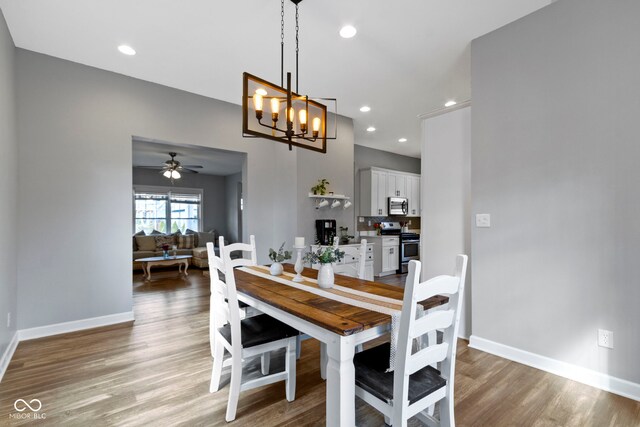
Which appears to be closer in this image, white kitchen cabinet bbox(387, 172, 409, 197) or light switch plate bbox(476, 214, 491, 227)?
light switch plate bbox(476, 214, 491, 227)

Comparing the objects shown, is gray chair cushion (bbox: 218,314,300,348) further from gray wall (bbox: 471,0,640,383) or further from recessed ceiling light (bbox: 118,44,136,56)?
recessed ceiling light (bbox: 118,44,136,56)

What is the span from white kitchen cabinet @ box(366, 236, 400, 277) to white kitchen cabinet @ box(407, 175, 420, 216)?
133 centimetres

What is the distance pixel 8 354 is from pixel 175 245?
5519 millimetres

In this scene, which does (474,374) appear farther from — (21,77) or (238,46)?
(21,77)

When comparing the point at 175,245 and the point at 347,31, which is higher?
the point at 347,31

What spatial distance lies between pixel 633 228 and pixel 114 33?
442 cm

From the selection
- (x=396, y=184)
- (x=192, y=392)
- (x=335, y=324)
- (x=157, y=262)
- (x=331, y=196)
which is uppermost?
(x=396, y=184)

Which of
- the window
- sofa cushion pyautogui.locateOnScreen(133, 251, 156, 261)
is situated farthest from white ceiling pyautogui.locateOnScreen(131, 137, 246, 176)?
sofa cushion pyautogui.locateOnScreen(133, 251, 156, 261)

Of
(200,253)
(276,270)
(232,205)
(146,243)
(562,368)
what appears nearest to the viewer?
(562,368)

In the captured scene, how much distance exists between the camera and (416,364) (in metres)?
1.32

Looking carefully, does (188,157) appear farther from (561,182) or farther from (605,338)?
(605,338)

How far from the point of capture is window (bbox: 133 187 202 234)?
28.1 ft

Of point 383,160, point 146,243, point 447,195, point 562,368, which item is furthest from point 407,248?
point 146,243

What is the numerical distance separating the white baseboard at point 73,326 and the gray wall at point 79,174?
0.17 feet
